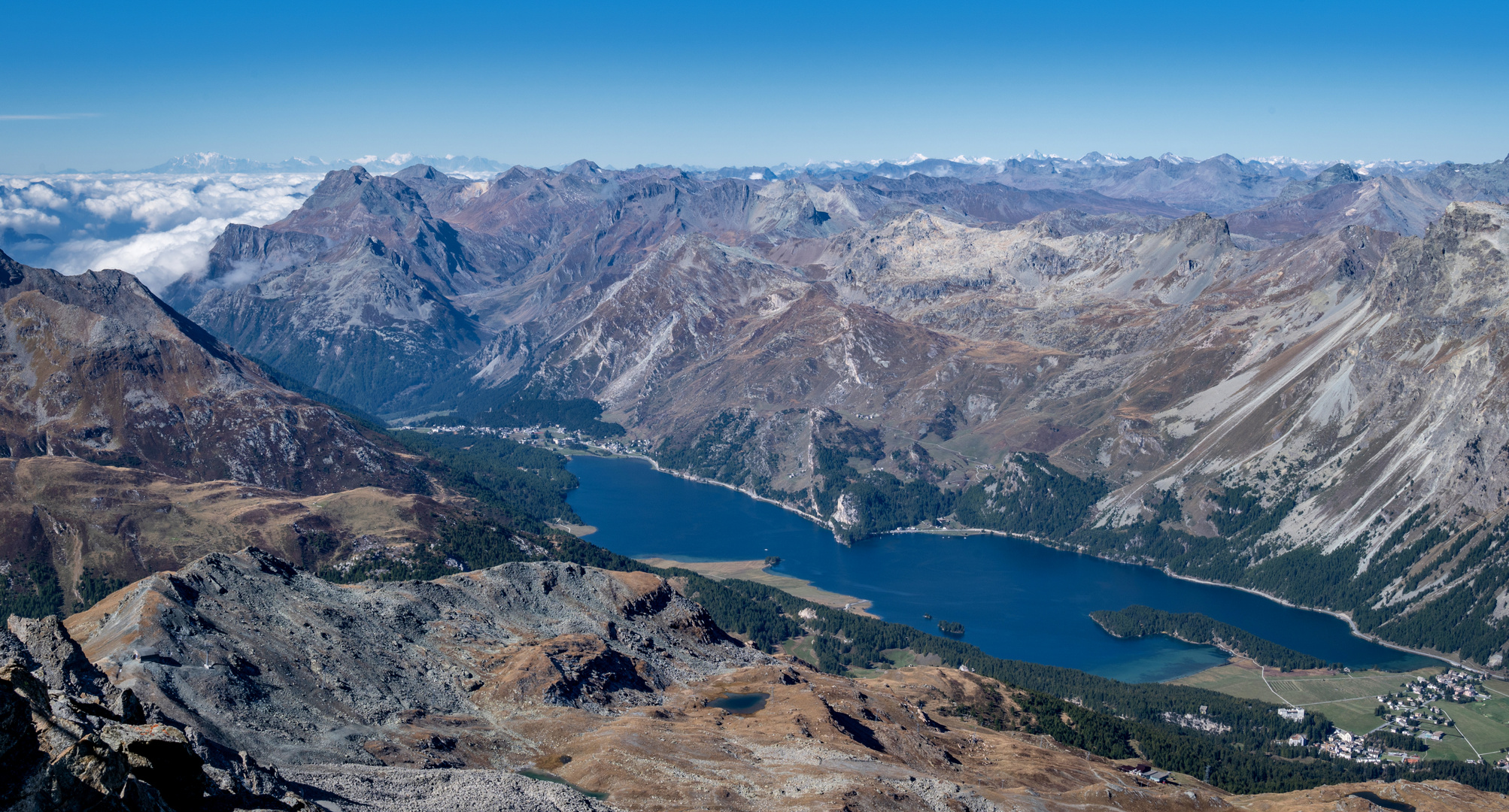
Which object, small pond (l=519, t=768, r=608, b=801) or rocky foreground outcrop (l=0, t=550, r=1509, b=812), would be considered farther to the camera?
small pond (l=519, t=768, r=608, b=801)

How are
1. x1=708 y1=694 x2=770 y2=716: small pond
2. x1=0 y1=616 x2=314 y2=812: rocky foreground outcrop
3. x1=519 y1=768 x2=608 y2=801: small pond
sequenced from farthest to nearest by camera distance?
x1=708 y1=694 x2=770 y2=716: small pond < x1=519 y1=768 x2=608 y2=801: small pond < x1=0 y1=616 x2=314 y2=812: rocky foreground outcrop

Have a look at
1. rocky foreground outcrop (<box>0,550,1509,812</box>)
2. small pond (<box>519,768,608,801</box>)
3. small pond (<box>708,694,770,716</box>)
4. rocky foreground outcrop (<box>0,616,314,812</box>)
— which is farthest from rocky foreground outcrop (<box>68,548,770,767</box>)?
rocky foreground outcrop (<box>0,616,314,812</box>)

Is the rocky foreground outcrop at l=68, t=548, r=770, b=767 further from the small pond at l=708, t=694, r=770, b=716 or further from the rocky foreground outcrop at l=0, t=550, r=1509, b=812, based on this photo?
the small pond at l=708, t=694, r=770, b=716

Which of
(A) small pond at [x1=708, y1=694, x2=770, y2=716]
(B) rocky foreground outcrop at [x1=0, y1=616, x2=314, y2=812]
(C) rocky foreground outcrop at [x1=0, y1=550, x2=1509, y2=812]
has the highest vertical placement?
(B) rocky foreground outcrop at [x1=0, y1=616, x2=314, y2=812]

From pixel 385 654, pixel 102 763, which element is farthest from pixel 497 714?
pixel 102 763

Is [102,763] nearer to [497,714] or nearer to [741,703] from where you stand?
[497,714]

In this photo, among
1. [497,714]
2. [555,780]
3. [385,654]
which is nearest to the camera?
[555,780]

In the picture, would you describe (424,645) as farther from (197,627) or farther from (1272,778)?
(1272,778)

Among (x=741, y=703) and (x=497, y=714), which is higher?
(x=497, y=714)

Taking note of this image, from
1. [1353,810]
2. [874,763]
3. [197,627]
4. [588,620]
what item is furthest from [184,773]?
[1353,810]

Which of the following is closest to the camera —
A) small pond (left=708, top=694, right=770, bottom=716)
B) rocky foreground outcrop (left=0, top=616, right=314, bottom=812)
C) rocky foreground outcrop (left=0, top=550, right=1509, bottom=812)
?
rocky foreground outcrop (left=0, top=616, right=314, bottom=812)

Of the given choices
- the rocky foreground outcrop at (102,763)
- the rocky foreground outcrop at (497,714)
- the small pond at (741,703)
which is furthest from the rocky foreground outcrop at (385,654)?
the rocky foreground outcrop at (102,763)

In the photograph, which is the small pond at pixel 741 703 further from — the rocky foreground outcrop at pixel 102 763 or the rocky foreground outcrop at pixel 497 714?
the rocky foreground outcrop at pixel 102 763
